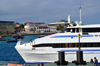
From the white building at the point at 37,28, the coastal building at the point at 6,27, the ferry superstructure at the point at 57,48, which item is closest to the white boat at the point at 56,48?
the ferry superstructure at the point at 57,48

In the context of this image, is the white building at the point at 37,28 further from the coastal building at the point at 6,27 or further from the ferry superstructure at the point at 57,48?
the ferry superstructure at the point at 57,48

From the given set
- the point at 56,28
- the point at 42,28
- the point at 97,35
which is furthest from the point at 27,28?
the point at 97,35

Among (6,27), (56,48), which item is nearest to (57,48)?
(56,48)

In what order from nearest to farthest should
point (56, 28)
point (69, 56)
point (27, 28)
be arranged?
point (69, 56)
point (27, 28)
point (56, 28)

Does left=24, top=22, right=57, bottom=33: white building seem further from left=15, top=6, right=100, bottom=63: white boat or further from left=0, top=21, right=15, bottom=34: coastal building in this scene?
left=15, top=6, right=100, bottom=63: white boat

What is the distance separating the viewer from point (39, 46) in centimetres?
1792

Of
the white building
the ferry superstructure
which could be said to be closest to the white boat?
the ferry superstructure

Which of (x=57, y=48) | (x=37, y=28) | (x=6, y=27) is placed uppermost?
(x=6, y=27)

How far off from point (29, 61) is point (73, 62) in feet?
12.7

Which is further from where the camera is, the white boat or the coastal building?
the coastal building

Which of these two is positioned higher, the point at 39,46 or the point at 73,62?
the point at 39,46

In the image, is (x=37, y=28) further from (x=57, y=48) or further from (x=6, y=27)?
(x=57, y=48)

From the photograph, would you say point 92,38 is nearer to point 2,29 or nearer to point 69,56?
point 69,56

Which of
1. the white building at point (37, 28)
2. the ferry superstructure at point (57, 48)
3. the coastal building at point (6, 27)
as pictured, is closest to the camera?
the ferry superstructure at point (57, 48)
